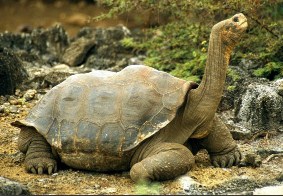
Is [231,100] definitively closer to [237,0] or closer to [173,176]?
[237,0]

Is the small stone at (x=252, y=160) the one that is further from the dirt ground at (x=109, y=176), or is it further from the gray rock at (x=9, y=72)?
the gray rock at (x=9, y=72)

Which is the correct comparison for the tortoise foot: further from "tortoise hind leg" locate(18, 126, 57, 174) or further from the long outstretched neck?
the long outstretched neck

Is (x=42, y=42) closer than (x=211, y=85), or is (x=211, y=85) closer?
(x=211, y=85)

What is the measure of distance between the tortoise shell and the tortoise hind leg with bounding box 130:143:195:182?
0.18 metres

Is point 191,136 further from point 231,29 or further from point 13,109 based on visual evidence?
point 13,109

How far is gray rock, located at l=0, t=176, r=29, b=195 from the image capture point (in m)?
5.18

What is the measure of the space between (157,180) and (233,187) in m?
0.65

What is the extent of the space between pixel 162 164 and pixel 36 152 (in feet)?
4.42

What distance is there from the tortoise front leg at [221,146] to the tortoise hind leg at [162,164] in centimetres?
51

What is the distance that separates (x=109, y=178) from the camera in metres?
5.80

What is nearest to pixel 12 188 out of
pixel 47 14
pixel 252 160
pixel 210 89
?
pixel 210 89

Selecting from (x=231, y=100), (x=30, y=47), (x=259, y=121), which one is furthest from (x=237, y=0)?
(x=30, y=47)

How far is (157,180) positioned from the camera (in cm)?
554

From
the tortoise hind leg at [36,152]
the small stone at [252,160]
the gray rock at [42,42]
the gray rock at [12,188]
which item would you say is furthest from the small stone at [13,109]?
the small stone at [252,160]
